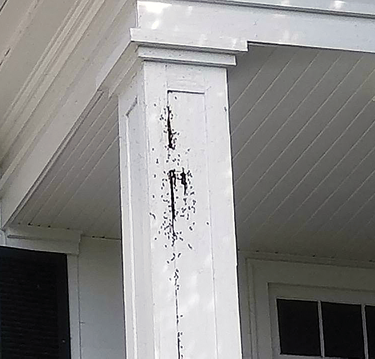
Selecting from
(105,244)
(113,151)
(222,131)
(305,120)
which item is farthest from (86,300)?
(222,131)

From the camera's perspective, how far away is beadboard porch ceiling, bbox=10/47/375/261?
4.46 m

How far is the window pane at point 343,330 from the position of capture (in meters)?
6.23

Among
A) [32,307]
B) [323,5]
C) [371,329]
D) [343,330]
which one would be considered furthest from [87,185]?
[371,329]

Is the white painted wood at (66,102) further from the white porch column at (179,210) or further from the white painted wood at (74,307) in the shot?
the white painted wood at (74,307)

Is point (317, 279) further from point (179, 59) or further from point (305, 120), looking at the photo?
point (179, 59)

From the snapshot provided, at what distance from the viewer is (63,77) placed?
497 centimetres

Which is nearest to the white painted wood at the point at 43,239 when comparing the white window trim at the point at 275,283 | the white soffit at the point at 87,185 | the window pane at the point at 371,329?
the white soffit at the point at 87,185

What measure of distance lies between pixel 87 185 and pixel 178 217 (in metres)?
1.59

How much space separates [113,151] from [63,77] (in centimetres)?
40

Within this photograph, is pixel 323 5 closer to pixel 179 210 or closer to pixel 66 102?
pixel 179 210

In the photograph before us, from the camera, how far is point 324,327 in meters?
6.23

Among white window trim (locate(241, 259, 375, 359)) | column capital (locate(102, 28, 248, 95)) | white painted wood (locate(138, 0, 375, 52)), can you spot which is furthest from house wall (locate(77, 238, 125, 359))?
white painted wood (locate(138, 0, 375, 52))

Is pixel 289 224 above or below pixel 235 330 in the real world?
above

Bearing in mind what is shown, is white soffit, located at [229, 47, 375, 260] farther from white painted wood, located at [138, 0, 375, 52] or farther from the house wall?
the house wall
